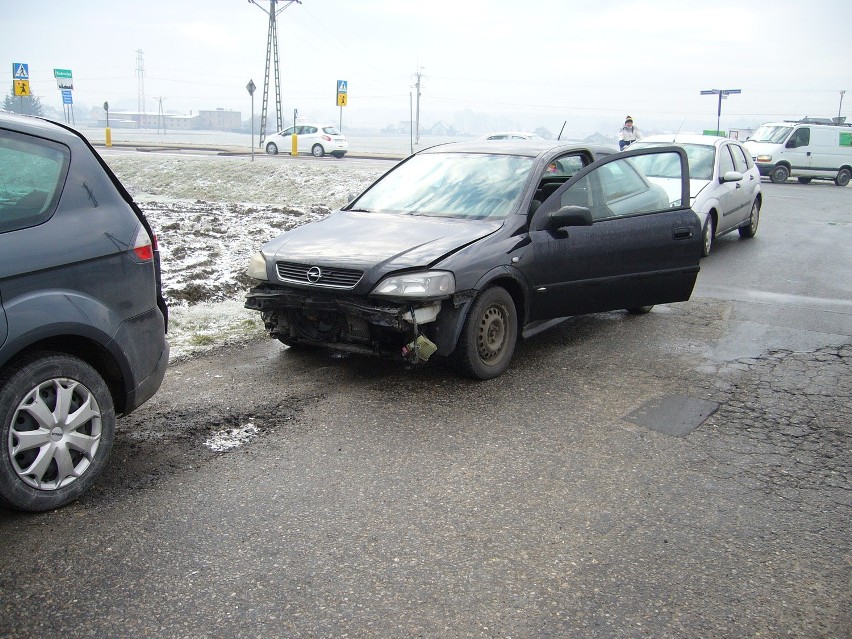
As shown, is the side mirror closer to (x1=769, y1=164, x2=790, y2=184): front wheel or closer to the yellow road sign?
the yellow road sign

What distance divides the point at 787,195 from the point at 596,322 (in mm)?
18261

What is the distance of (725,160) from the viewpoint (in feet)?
42.0

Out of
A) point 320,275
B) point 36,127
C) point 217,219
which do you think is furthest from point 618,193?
point 217,219

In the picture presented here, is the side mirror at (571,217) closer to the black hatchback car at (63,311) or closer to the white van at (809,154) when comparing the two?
the black hatchback car at (63,311)

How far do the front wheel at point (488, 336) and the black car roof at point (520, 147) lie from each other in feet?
5.21

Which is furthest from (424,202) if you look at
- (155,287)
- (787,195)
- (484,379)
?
(787,195)

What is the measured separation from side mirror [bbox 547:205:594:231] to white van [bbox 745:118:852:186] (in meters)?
25.2

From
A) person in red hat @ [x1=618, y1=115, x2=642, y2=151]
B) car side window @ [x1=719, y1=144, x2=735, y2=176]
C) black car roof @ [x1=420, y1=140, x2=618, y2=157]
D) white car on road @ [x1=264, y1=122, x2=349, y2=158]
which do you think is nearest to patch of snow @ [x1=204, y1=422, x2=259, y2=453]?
black car roof @ [x1=420, y1=140, x2=618, y2=157]

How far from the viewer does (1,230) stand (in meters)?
3.59

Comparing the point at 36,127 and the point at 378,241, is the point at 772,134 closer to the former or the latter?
the point at 378,241

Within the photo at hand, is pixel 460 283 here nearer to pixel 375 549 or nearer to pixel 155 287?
pixel 155 287

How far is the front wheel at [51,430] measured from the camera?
3570 millimetres

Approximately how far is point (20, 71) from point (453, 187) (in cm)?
2422

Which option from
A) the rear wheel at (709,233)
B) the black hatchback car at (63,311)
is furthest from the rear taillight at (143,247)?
the rear wheel at (709,233)
